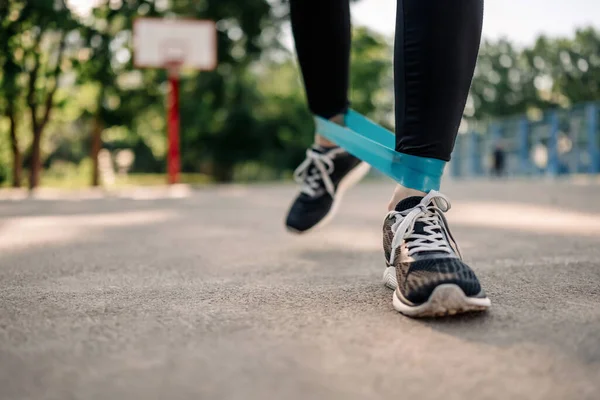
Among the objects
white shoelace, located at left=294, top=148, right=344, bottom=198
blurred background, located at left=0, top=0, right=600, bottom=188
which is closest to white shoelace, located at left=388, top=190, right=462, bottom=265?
white shoelace, located at left=294, top=148, right=344, bottom=198

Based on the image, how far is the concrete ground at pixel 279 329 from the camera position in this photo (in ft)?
1.75

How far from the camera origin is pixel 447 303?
753 mm

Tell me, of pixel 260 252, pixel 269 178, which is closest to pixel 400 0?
pixel 260 252

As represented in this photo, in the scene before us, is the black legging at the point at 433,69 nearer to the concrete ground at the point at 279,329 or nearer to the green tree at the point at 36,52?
the concrete ground at the point at 279,329

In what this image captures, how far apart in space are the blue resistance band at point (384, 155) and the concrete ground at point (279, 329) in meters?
0.21

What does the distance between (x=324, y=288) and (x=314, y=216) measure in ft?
1.63

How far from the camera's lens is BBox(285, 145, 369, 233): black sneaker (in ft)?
4.82

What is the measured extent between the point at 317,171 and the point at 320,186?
0.04 meters

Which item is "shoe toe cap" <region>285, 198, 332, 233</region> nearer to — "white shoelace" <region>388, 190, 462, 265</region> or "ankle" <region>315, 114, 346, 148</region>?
"ankle" <region>315, 114, 346, 148</region>

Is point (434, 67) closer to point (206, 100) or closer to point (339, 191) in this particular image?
point (339, 191)

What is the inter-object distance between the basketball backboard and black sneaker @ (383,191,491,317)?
317 inches

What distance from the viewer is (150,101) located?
14.1 metres

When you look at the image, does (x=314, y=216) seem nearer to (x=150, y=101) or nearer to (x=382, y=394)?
(x=382, y=394)

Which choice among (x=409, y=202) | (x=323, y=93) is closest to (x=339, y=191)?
(x=323, y=93)
